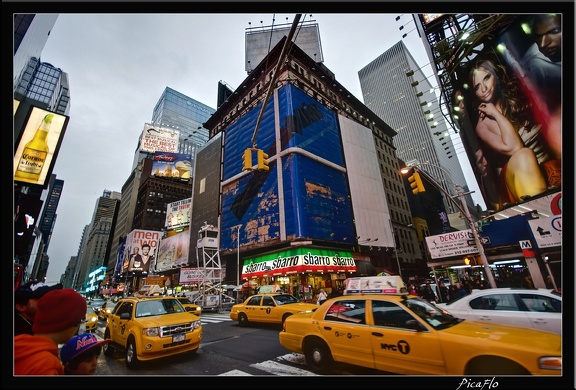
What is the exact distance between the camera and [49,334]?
8.11 feet

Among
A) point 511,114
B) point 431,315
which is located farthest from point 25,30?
point 511,114

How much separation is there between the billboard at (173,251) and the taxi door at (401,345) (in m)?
54.7

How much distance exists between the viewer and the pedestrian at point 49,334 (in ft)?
6.75

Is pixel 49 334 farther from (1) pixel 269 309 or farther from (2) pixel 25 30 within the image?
(2) pixel 25 30

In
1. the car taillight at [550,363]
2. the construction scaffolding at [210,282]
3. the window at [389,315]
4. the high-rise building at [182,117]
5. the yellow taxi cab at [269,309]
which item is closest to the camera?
the car taillight at [550,363]

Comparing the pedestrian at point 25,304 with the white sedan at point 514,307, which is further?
the white sedan at point 514,307

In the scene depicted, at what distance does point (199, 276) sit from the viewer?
87.8 feet

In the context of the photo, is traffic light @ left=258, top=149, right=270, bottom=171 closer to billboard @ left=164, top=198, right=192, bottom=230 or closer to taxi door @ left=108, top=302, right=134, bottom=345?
taxi door @ left=108, top=302, right=134, bottom=345

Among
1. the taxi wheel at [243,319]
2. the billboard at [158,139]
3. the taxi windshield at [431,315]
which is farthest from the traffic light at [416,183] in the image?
the billboard at [158,139]

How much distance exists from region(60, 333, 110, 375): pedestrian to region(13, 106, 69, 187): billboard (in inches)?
516

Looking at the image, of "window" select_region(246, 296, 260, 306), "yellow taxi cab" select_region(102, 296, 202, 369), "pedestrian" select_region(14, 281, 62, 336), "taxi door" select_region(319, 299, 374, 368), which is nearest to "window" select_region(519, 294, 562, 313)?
"taxi door" select_region(319, 299, 374, 368)

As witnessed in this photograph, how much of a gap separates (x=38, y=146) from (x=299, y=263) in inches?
997

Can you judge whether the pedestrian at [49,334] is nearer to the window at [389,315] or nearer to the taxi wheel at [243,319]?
the window at [389,315]

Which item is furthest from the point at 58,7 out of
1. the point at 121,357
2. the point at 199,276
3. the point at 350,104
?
the point at 350,104
